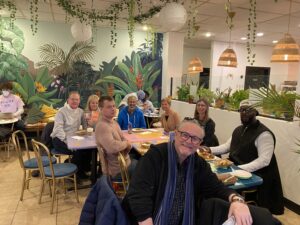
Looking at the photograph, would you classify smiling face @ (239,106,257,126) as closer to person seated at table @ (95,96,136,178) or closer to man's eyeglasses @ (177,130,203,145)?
person seated at table @ (95,96,136,178)

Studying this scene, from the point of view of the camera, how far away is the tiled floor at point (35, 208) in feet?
9.19

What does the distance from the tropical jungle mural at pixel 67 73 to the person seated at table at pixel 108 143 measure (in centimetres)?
353

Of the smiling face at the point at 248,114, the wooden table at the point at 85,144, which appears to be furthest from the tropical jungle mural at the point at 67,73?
the smiling face at the point at 248,114

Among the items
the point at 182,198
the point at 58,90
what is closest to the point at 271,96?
the point at 182,198

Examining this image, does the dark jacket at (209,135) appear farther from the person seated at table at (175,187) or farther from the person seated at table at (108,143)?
the person seated at table at (175,187)

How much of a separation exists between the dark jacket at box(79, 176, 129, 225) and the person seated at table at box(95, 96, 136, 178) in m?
1.13

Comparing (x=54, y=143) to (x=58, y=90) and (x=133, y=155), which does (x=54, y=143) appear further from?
(x=58, y=90)

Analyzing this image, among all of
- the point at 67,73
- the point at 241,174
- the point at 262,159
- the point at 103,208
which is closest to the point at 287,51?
the point at 262,159

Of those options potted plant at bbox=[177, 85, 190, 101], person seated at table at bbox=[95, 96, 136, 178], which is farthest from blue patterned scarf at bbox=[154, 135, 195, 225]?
potted plant at bbox=[177, 85, 190, 101]

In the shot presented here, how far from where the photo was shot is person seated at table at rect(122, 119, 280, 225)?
1.48m

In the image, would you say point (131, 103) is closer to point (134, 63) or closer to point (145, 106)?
point (145, 106)

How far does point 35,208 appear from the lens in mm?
3061

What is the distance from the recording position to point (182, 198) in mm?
1615

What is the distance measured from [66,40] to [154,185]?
237 inches
